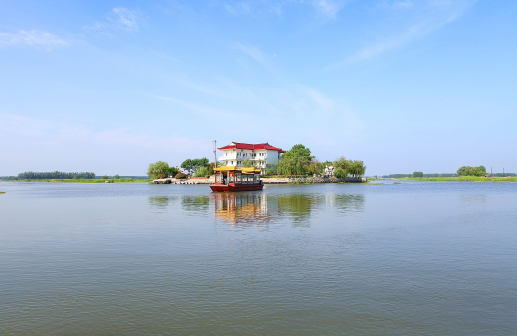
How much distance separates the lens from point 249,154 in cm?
12900

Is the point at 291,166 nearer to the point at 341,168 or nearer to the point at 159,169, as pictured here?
the point at 341,168

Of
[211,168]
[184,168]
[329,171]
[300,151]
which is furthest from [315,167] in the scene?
[184,168]

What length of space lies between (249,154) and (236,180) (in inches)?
2684

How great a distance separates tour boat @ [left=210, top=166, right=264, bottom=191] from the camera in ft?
186

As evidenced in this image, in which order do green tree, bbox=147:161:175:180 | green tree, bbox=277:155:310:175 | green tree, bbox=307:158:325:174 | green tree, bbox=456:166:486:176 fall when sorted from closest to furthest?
green tree, bbox=277:155:310:175
green tree, bbox=307:158:325:174
green tree, bbox=147:161:175:180
green tree, bbox=456:166:486:176

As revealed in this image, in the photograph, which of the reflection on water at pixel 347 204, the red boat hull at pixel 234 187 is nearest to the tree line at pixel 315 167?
the red boat hull at pixel 234 187

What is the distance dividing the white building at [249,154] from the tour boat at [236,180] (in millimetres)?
57874

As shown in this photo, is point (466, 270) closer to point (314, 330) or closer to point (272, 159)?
point (314, 330)

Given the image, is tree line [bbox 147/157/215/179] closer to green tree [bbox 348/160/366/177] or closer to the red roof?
the red roof

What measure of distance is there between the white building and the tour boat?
57874 mm

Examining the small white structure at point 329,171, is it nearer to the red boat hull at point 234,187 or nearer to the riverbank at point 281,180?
the riverbank at point 281,180

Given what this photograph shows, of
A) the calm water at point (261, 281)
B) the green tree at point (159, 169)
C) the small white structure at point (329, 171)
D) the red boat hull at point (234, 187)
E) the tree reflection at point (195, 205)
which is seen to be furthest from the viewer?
the green tree at point (159, 169)

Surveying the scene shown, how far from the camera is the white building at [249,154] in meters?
124

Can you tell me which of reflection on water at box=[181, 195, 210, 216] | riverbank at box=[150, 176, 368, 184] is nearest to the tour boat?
reflection on water at box=[181, 195, 210, 216]
